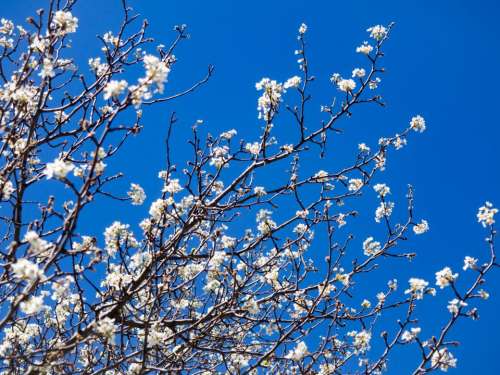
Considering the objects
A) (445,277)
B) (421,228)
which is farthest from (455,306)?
(421,228)

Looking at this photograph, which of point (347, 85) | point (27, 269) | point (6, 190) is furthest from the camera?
point (347, 85)

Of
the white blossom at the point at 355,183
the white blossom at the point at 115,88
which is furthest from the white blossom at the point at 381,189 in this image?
the white blossom at the point at 115,88

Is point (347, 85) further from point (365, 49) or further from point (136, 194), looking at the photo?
point (136, 194)

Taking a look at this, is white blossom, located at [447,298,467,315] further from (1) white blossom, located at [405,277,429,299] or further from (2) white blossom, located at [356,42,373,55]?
(2) white blossom, located at [356,42,373,55]

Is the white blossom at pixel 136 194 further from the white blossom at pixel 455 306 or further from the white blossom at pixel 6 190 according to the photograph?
the white blossom at pixel 455 306

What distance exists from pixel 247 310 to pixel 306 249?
2.00 metres

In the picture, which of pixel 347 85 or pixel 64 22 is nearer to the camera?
pixel 64 22

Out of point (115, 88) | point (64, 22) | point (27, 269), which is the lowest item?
point (27, 269)

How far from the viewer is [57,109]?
5.50 m

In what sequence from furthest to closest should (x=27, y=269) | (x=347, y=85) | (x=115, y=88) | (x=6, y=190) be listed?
(x=347, y=85)
(x=6, y=190)
(x=115, y=88)
(x=27, y=269)

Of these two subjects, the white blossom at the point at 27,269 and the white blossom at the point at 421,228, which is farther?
the white blossom at the point at 421,228

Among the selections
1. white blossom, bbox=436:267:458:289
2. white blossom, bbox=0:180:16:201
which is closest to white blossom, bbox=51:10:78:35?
white blossom, bbox=0:180:16:201

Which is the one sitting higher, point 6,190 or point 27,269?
point 6,190

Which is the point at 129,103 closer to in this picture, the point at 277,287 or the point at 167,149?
the point at 167,149
